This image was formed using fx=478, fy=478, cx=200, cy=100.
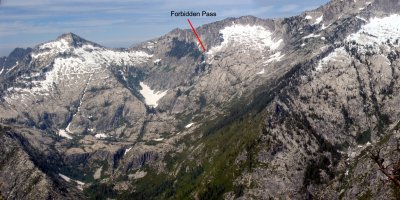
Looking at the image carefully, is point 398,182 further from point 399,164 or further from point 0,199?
point 0,199

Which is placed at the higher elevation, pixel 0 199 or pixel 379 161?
pixel 379 161

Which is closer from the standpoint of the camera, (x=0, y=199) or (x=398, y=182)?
(x=398, y=182)

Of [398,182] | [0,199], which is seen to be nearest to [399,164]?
[398,182]

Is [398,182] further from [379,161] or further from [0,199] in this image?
[0,199]

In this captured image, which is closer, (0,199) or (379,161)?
(379,161)

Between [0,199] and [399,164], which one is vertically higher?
[399,164]

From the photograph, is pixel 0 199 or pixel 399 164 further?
pixel 0 199
